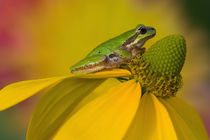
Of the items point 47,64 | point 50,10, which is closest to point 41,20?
point 50,10

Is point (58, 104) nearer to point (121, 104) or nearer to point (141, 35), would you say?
point (121, 104)

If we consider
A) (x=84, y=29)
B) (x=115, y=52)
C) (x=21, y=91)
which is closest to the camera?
(x=21, y=91)

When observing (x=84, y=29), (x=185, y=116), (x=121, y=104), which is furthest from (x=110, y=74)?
(x=84, y=29)

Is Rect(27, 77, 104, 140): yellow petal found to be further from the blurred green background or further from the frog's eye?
the blurred green background

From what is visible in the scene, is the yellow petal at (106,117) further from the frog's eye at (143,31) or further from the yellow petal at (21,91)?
the frog's eye at (143,31)

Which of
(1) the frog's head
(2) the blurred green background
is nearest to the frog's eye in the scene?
(1) the frog's head
